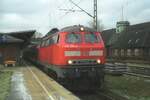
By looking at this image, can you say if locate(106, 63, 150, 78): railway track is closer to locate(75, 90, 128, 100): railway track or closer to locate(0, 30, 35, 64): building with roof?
locate(75, 90, 128, 100): railway track

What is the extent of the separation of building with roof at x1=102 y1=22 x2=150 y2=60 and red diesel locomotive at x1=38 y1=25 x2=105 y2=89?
29441 mm

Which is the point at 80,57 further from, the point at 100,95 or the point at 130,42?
the point at 130,42

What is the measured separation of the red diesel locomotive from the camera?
57.1 ft

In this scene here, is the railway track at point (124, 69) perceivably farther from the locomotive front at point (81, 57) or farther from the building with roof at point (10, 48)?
the building with roof at point (10, 48)

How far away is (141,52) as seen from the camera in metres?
52.1

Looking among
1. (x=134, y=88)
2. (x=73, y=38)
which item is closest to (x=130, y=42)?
(x=134, y=88)

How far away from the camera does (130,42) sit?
56.7 meters

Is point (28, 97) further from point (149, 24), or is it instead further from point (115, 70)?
point (149, 24)

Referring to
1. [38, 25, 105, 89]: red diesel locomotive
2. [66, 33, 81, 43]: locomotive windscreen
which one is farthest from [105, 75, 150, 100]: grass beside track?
[66, 33, 81, 43]: locomotive windscreen

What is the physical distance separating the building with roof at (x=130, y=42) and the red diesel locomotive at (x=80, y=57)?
→ 29.4 meters

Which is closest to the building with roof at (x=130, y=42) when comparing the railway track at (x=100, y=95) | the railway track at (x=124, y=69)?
the railway track at (x=124, y=69)

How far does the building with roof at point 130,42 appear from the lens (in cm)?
5147

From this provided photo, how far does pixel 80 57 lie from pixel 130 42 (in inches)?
1574

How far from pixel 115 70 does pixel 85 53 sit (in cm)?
1009
